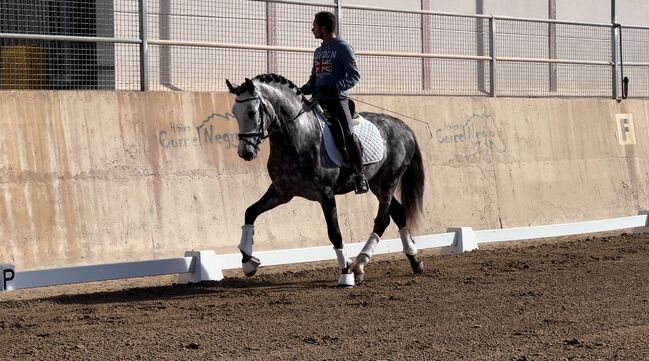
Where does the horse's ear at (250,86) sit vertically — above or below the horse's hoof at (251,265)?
above

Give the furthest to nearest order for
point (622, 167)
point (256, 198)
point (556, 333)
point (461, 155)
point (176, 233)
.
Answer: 1. point (622, 167)
2. point (461, 155)
3. point (256, 198)
4. point (176, 233)
5. point (556, 333)

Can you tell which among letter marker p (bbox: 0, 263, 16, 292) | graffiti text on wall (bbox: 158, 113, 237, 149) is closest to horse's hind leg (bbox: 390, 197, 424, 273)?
graffiti text on wall (bbox: 158, 113, 237, 149)

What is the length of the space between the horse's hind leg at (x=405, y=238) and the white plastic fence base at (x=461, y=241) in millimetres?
2217

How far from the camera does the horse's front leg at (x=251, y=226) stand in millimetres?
11820

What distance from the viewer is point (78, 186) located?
12.7 metres

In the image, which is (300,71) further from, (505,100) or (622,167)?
(622,167)

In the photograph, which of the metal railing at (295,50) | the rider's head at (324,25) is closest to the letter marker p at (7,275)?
the metal railing at (295,50)

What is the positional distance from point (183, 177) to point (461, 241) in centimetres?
412

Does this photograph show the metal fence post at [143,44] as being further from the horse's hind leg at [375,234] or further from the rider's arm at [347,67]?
the horse's hind leg at [375,234]

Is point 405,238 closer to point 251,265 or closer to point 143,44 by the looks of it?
point 251,265

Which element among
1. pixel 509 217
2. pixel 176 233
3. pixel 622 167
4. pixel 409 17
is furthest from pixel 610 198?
pixel 176 233

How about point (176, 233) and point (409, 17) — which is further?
point (409, 17)

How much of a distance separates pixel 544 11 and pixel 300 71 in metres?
13.9

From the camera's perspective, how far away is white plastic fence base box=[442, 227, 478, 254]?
1547 cm
